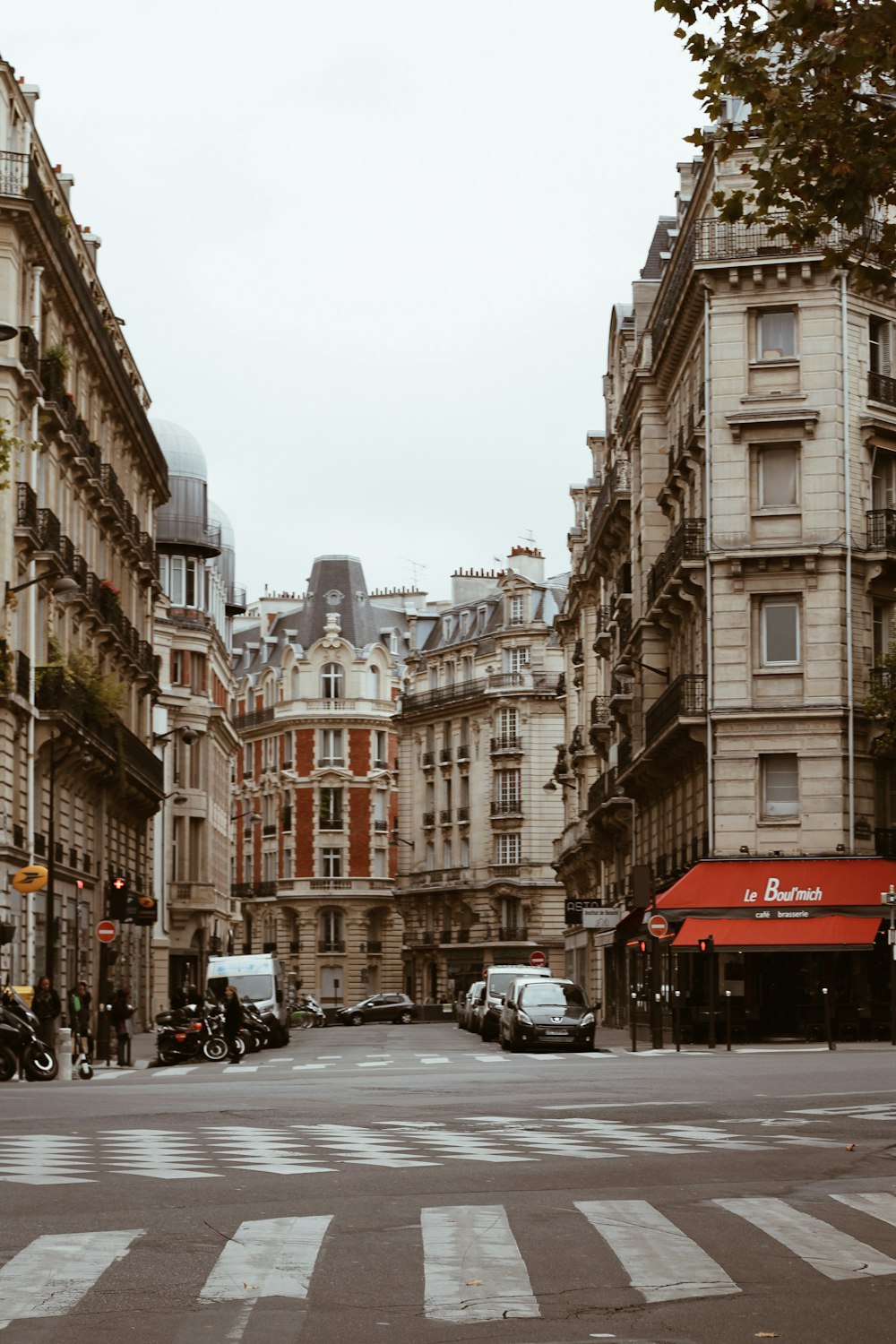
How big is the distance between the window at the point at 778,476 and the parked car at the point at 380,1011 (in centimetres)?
4343

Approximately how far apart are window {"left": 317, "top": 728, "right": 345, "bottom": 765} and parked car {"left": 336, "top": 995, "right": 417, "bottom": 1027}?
34.8 meters

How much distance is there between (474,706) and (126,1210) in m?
96.0

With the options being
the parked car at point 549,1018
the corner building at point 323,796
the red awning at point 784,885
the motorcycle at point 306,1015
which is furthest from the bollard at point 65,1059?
the corner building at point 323,796

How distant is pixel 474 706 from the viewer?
356 feet

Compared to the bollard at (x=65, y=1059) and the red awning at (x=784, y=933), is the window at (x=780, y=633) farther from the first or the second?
the bollard at (x=65, y=1059)

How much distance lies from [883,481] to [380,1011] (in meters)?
44.3

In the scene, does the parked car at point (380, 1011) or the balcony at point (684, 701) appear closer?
the balcony at point (684, 701)

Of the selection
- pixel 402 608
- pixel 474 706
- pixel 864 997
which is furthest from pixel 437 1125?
pixel 402 608

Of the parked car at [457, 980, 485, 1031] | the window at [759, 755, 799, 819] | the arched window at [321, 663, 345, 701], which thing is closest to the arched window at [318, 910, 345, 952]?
the arched window at [321, 663, 345, 701]

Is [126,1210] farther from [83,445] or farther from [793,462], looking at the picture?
[83,445]

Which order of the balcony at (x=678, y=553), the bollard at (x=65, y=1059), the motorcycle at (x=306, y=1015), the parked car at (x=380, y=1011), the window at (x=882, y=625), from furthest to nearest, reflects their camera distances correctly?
the parked car at (x=380, y=1011) < the motorcycle at (x=306, y=1015) < the balcony at (x=678, y=553) < the window at (x=882, y=625) < the bollard at (x=65, y=1059)

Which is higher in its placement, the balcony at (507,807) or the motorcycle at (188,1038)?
the balcony at (507,807)

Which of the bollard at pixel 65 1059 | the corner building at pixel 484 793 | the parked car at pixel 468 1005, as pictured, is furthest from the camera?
the corner building at pixel 484 793

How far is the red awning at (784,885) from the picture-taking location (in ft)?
141
